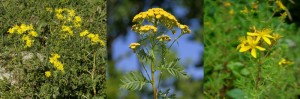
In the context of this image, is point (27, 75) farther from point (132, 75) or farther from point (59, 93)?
point (132, 75)

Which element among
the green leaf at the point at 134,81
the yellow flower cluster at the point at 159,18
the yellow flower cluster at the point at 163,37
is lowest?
the green leaf at the point at 134,81

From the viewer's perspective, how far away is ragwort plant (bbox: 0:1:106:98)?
267 cm

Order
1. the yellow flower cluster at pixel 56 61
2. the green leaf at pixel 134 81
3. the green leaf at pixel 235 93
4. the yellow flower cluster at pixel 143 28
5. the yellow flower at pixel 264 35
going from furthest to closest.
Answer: the green leaf at pixel 235 93 → the yellow flower cluster at pixel 56 61 → the green leaf at pixel 134 81 → the yellow flower cluster at pixel 143 28 → the yellow flower at pixel 264 35

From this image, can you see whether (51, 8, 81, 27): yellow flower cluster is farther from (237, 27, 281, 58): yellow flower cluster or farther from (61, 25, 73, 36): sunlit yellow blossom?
(237, 27, 281, 58): yellow flower cluster

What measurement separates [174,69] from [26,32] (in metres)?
0.75

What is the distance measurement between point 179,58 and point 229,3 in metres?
1.37

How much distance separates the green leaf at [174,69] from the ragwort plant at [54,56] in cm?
31

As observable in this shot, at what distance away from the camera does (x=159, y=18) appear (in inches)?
97.3

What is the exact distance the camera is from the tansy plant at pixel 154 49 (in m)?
2.49

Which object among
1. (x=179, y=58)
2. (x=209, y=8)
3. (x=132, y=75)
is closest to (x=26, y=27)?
(x=132, y=75)

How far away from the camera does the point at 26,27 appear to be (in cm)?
271

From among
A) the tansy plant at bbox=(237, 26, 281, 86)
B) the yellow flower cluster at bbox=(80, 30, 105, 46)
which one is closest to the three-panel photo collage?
the yellow flower cluster at bbox=(80, 30, 105, 46)

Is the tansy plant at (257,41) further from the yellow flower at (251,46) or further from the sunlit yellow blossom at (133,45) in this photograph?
the sunlit yellow blossom at (133,45)

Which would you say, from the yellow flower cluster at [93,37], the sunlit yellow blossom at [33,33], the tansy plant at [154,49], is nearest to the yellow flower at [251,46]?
the tansy plant at [154,49]
